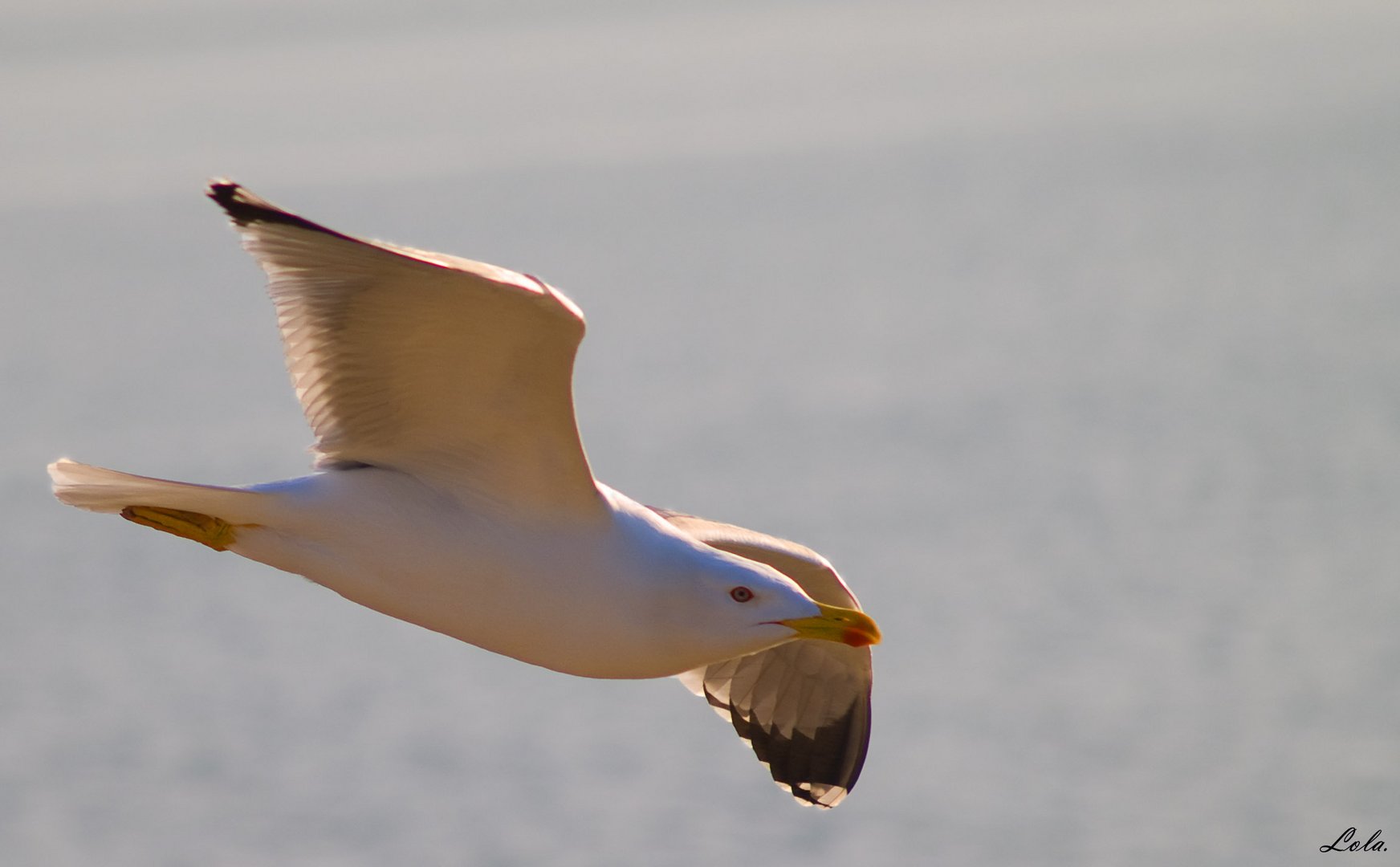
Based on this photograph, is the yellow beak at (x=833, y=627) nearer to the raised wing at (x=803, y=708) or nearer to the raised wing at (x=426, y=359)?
the raised wing at (x=426, y=359)

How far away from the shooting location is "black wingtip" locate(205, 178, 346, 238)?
4926 millimetres

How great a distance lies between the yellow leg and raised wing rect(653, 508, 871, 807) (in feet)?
7.06

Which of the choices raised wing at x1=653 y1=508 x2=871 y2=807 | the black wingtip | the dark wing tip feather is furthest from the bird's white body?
the dark wing tip feather

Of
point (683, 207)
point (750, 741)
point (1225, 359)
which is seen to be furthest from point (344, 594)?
point (683, 207)

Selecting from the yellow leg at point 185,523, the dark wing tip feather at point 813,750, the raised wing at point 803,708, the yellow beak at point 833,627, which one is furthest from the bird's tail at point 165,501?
the dark wing tip feather at point 813,750

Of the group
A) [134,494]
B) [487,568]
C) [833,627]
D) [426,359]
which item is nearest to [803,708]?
[833,627]

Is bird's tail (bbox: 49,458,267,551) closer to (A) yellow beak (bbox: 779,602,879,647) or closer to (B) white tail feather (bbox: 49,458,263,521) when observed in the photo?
(B) white tail feather (bbox: 49,458,263,521)

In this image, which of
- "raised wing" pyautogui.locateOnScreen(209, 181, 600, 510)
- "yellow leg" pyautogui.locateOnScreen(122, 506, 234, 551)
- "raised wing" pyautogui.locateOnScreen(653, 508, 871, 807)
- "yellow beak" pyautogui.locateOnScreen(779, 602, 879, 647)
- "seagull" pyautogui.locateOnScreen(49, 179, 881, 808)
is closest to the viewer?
"raised wing" pyautogui.locateOnScreen(209, 181, 600, 510)

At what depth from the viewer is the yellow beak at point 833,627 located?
5516 millimetres

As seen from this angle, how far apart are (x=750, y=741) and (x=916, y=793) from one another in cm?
1024

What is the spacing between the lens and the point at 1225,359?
101 ft

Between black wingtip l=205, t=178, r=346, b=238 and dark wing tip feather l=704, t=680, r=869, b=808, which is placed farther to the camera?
dark wing tip feather l=704, t=680, r=869, b=808

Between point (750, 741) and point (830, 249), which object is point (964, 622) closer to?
point (750, 741)

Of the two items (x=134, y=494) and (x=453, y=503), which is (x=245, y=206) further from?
(x=453, y=503)
